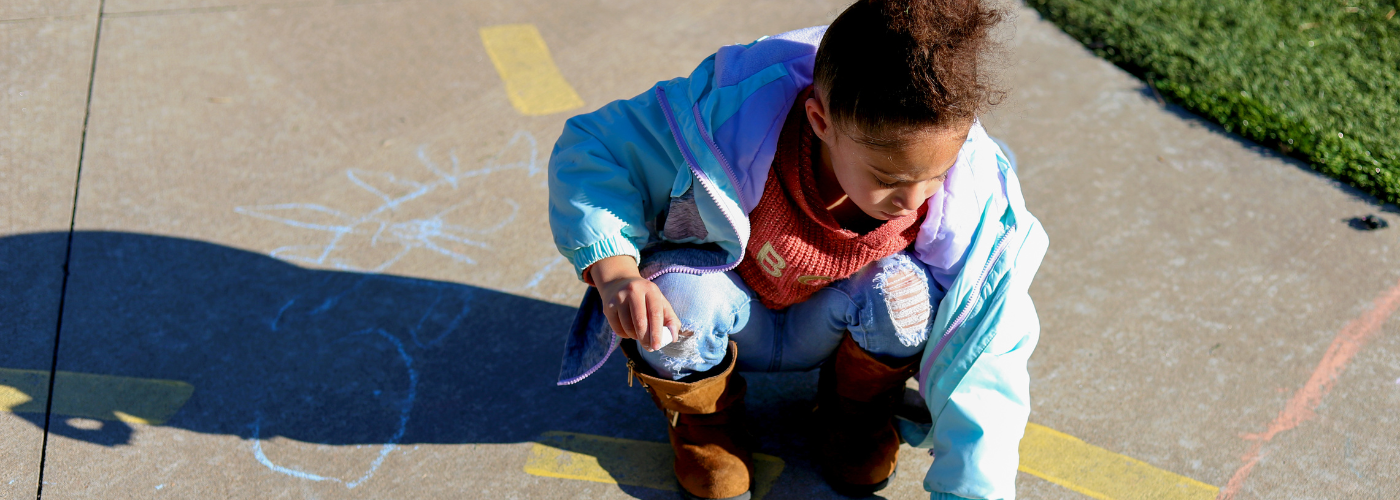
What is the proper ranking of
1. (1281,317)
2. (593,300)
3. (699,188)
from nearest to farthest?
(699,188) → (593,300) → (1281,317)

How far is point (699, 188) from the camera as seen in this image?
4.74 feet

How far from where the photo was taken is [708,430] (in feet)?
5.36

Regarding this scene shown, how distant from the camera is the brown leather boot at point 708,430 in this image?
1.56 metres

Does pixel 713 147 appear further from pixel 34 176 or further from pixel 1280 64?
pixel 1280 64

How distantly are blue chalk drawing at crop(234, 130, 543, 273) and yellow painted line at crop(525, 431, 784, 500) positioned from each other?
561 millimetres

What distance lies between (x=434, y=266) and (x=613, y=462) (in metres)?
0.67

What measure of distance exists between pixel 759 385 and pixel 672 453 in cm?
24

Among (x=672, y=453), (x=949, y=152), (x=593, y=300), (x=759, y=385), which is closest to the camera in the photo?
(x=949, y=152)

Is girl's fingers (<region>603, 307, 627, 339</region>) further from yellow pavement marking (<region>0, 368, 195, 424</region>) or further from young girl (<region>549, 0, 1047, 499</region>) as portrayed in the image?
yellow pavement marking (<region>0, 368, 195, 424</region>)

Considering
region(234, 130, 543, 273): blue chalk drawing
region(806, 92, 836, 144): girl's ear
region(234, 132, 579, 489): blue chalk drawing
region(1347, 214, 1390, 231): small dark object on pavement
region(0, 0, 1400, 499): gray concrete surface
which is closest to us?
region(806, 92, 836, 144): girl's ear

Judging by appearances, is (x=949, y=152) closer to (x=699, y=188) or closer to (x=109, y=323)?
(x=699, y=188)

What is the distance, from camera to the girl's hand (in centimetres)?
136

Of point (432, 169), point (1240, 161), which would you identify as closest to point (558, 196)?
point (432, 169)

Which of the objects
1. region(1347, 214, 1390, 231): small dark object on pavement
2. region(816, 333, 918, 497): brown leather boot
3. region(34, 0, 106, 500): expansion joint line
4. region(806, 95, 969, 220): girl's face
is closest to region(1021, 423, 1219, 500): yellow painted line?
region(816, 333, 918, 497): brown leather boot
